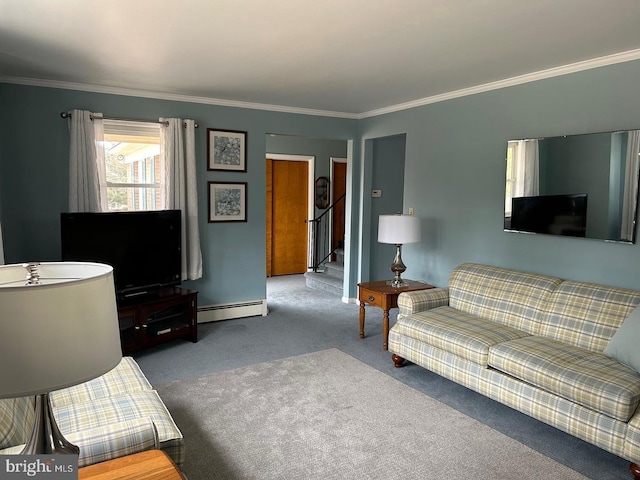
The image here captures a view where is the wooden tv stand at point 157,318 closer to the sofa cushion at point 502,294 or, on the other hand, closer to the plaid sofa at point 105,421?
the plaid sofa at point 105,421

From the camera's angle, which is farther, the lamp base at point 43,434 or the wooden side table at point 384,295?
the wooden side table at point 384,295

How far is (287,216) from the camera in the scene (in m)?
7.98

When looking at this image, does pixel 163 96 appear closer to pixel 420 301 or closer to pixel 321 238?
pixel 420 301

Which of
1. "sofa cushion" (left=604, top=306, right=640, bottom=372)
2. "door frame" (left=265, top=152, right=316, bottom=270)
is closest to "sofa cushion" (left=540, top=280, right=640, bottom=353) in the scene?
"sofa cushion" (left=604, top=306, right=640, bottom=372)

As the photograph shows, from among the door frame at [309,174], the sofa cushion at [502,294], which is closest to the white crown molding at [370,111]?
the sofa cushion at [502,294]

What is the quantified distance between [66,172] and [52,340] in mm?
3778

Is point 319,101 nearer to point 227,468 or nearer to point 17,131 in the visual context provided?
point 17,131

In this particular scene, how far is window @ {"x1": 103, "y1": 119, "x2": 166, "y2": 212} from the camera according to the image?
4.53 metres

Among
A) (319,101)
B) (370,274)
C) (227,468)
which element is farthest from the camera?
(370,274)

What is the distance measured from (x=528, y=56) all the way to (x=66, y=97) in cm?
392

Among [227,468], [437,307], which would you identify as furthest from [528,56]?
[227,468]

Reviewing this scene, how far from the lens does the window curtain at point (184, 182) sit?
465 cm

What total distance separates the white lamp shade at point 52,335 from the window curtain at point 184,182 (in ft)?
12.0

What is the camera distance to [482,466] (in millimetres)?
2492
